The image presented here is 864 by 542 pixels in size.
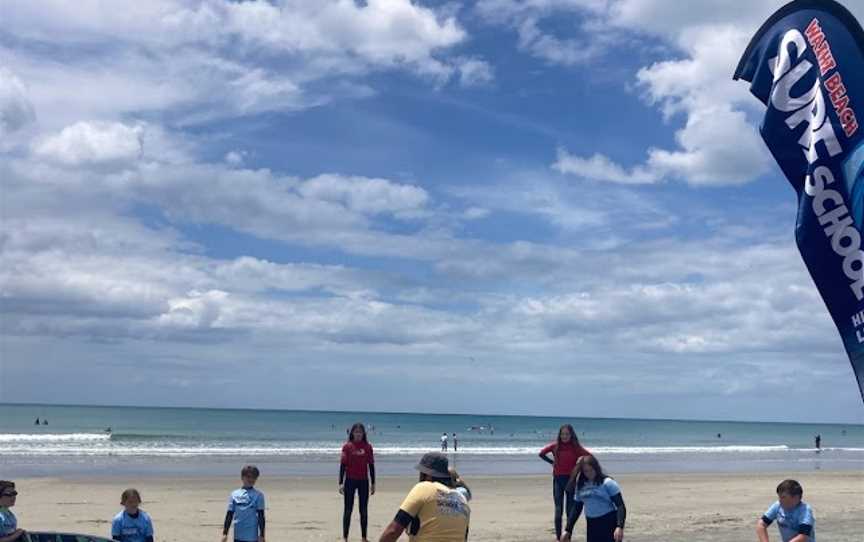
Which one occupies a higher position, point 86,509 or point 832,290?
point 832,290

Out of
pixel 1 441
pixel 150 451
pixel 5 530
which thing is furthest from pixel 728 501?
pixel 1 441

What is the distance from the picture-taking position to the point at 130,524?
26.2 ft

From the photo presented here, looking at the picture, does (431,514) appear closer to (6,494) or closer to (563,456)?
(6,494)

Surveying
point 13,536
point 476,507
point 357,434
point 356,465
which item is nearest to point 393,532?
point 13,536

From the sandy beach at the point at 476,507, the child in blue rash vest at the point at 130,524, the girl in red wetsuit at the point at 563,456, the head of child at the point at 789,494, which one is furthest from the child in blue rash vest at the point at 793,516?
the sandy beach at the point at 476,507

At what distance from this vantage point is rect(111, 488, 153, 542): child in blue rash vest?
7914 mm

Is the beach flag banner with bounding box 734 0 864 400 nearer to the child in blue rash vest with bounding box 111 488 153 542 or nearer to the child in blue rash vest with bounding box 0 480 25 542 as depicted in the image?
the child in blue rash vest with bounding box 111 488 153 542

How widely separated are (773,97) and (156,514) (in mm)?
15272

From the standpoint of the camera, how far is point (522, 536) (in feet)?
48.2

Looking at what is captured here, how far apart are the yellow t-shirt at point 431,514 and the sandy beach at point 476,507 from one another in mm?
8807

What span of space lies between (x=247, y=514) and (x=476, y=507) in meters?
11.4

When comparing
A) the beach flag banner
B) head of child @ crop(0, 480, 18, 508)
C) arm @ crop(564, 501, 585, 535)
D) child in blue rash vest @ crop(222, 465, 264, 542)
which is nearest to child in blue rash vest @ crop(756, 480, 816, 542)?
arm @ crop(564, 501, 585, 535)

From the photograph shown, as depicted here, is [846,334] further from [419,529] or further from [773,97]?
[419,529]

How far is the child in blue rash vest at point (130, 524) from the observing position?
7.91m
